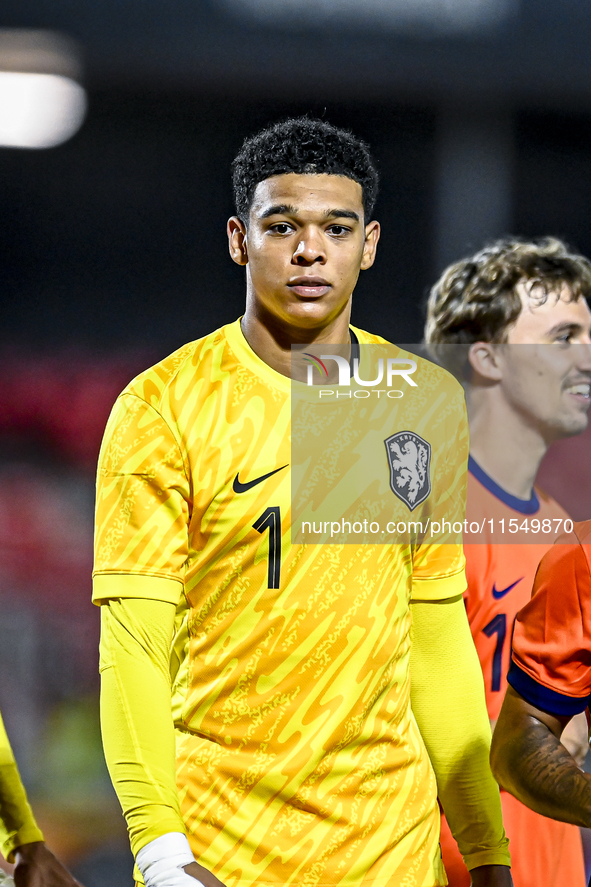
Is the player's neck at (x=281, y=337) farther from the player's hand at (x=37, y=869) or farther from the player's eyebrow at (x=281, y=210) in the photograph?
the player's hand at (x=37, y=869)

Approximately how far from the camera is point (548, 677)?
138cm

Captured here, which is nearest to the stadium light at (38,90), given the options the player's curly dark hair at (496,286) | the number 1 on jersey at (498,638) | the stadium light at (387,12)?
the stadium light at (387,12)

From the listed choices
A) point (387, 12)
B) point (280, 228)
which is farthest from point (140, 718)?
point (387, 12)

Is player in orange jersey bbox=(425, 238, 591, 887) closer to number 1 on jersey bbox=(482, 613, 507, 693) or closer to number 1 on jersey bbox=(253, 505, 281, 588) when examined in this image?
number 1 on jersey bbox=(482, 613, 507, 693)

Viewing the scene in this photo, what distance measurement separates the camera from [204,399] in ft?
5.00

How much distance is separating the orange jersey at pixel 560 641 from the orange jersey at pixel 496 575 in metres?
0.49

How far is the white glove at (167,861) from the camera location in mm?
1334

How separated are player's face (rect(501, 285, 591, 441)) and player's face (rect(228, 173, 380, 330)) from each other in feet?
2.04

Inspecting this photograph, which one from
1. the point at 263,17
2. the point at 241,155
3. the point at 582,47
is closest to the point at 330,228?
the point at 241,155

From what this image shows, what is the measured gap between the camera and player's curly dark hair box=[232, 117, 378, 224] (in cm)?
153

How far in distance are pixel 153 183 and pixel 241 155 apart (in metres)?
0.60

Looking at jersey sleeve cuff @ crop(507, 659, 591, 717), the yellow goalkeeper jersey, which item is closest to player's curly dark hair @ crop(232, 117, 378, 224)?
the yellow goalkeeper jersey

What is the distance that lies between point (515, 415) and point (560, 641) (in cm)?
77

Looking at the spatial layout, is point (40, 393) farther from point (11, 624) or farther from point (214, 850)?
point (214, 850)
